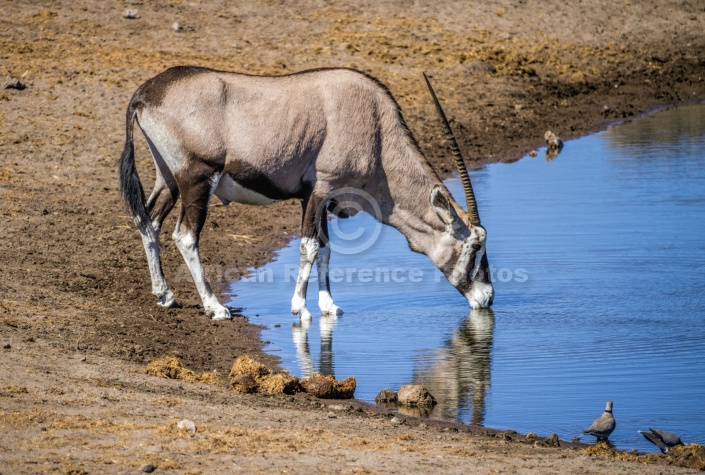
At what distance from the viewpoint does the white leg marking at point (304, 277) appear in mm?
9703

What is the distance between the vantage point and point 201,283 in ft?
31.4

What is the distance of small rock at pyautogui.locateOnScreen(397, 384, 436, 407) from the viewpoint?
7.36 metres

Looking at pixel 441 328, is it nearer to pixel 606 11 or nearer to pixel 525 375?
pixel 525 375

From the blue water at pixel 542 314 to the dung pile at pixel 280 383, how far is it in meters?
0.18

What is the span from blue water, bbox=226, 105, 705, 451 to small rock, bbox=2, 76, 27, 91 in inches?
215

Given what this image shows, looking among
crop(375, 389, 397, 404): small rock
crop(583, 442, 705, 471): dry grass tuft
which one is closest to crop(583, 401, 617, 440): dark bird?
crop(583, 442, 705, 471): dry grass tuft

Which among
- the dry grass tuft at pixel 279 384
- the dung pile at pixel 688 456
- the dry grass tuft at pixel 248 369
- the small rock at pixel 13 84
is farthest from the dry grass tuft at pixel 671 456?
the small rock at pixel 13 84

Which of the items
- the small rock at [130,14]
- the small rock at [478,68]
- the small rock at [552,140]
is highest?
the small rock at [478,68]

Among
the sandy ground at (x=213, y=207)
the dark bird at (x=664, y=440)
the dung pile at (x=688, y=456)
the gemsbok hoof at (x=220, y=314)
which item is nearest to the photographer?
the sandy ground at (x=213, y=207)

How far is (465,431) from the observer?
6.82m

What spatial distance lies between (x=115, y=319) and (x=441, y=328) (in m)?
2.70

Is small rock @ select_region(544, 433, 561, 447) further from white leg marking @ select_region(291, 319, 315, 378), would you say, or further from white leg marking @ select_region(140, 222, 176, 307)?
white leg marking @ select_region(140, 222, 176, 307)

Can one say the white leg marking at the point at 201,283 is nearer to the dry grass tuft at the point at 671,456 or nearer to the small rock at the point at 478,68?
the dry grass tuft at the point at 671,456

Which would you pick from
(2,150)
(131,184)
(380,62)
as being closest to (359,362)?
(131,184)
